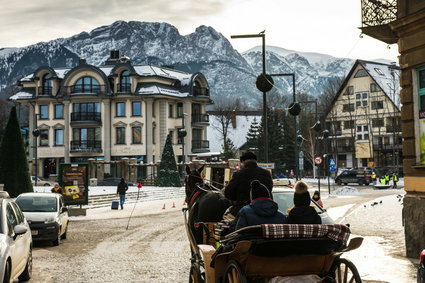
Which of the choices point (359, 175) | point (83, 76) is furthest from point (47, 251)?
point (83, 76)

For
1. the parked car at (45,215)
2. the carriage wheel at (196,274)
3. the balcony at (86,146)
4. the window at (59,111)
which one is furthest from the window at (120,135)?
the carriage wheel at (196,274)

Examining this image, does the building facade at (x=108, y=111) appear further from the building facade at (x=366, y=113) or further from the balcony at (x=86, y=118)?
the building facade at (x=366, y=113)

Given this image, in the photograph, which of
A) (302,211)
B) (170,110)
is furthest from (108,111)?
(302,211)

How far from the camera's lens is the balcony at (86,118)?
6881cm

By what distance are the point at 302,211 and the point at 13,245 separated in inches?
202

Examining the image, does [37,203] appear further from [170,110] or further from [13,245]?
[170,110]

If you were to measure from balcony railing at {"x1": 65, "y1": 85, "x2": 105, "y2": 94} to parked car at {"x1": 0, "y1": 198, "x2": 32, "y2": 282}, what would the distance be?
58.8m

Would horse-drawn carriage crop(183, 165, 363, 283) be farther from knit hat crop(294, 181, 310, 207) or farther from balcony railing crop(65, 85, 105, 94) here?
balcony railing crop(65, 85, 105, 94)

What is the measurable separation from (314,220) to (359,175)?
57.5m

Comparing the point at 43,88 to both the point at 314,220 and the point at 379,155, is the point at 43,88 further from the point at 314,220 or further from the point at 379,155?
the point at 314,220

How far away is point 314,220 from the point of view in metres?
7.05

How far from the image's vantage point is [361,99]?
8025cm

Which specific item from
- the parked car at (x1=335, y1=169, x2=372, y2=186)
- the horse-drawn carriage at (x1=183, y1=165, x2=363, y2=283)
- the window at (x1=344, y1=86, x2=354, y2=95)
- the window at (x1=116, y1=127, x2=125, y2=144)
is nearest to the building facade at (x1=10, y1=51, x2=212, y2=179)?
the window at (x1=116, y1=127, x2=125, y2=144)

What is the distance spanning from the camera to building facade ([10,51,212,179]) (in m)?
68.5
